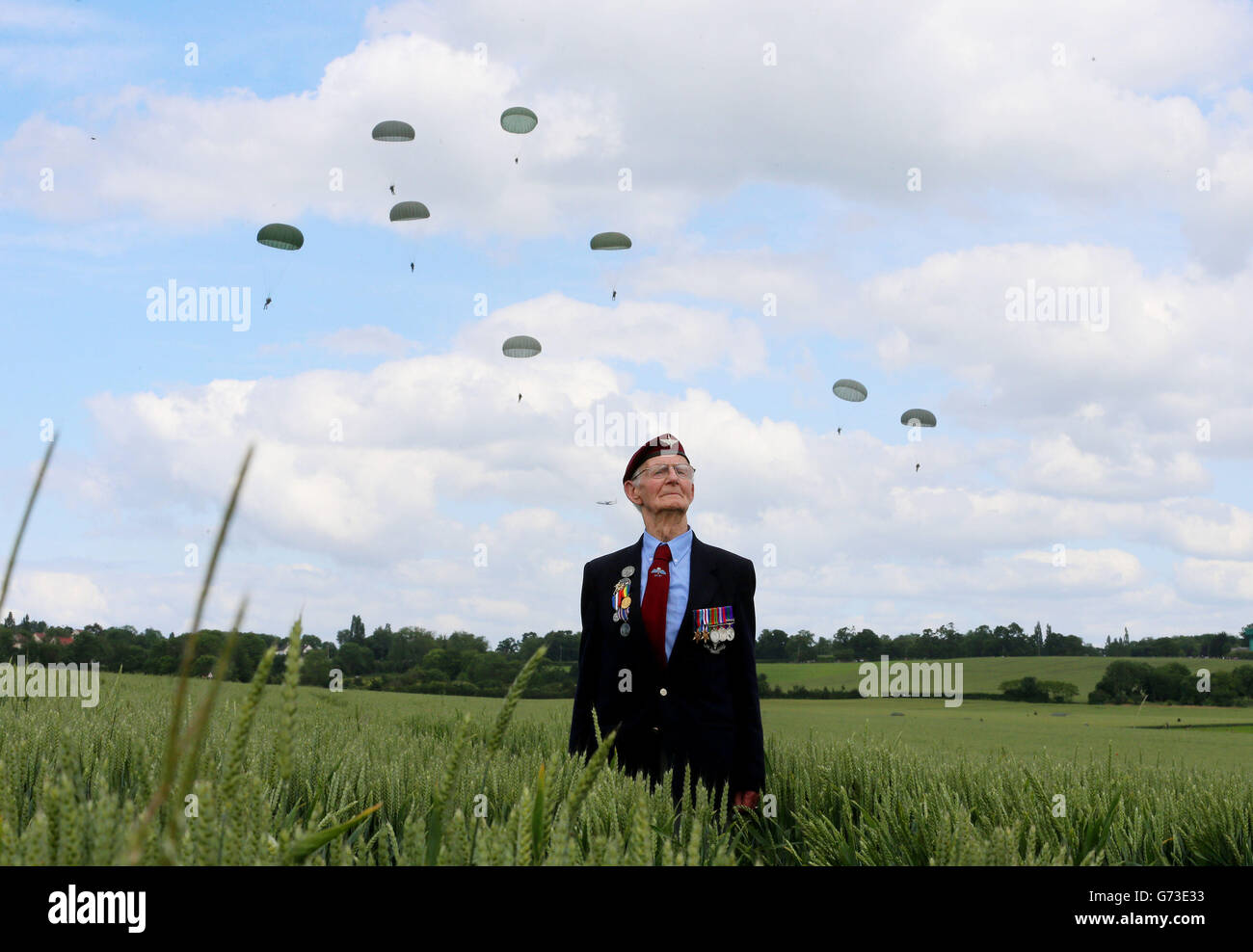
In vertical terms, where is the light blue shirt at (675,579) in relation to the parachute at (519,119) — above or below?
below

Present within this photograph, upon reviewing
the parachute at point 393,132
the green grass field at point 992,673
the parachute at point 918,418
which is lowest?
the green grass field at point 992,673

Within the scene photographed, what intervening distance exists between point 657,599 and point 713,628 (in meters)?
0.36

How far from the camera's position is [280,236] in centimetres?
2764

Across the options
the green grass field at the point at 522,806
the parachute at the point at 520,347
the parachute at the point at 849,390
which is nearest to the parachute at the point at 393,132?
the parachute at the point at 520,347

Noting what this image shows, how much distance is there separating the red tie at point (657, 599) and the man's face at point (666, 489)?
24 cm

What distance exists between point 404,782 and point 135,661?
89.5 feet

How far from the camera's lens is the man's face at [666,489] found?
216 inches

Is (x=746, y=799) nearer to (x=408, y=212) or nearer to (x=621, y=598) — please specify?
(x=621, y=598)

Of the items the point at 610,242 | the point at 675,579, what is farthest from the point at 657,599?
the point at 610,242

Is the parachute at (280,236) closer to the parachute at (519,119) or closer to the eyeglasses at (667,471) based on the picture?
the parachute at (519,119)

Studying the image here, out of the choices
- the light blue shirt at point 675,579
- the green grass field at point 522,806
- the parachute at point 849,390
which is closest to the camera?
the green grass field at point 522,806

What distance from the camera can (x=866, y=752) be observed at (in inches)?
242
